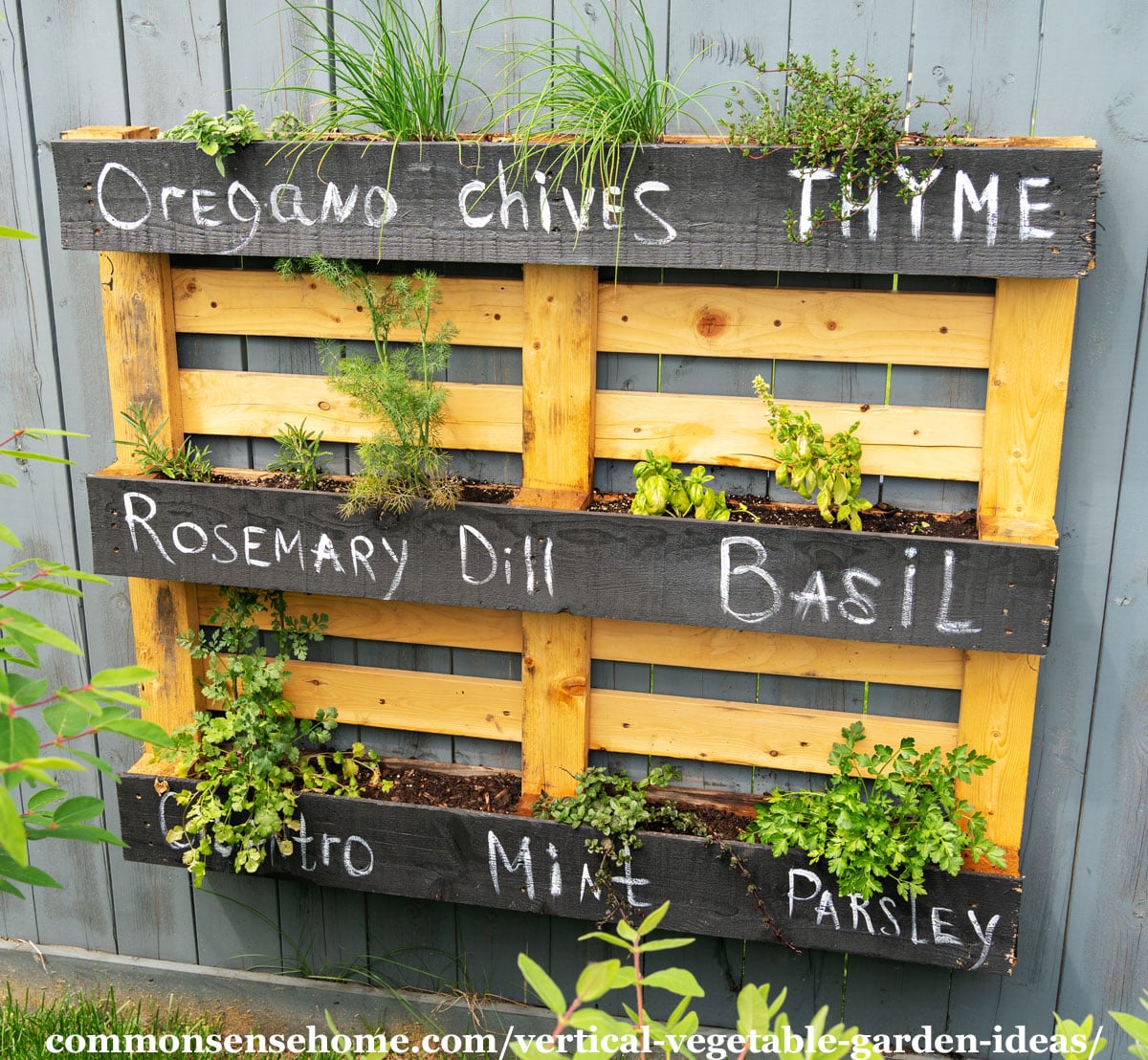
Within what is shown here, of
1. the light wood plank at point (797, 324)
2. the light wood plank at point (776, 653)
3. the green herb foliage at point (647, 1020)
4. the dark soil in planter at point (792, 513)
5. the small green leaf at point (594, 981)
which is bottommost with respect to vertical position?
the light wood plank at point (776, 653)

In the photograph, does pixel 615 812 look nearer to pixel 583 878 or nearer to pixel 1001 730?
pixel 583 878

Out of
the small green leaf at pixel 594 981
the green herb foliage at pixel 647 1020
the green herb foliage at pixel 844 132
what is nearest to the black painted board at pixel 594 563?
the green herb foliage at pixel 844 132

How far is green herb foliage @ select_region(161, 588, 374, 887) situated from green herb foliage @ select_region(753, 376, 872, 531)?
119 cm

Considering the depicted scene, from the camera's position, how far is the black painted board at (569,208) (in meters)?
2.03

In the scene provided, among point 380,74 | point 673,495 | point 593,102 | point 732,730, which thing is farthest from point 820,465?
point 380,74

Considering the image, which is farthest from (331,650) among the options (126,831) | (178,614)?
(126,831)

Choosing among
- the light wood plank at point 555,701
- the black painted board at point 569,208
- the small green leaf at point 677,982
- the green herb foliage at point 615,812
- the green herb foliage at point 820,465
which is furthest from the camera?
the light wood plank at point 555,701

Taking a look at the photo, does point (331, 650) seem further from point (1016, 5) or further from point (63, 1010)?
point (1016, 5)

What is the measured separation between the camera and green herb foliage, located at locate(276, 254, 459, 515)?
7.78ft

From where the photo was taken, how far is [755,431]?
2.41m

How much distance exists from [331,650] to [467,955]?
2.99ft

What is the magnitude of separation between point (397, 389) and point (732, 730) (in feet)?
3.63

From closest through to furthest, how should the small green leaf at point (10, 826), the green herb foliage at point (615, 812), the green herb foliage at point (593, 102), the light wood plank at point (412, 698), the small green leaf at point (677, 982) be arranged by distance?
the small green leaf at point (10, 826)
the small green leaf at point (677, 982)
the green herb foliage at point (593, 102)
the green herb foliage at point (615, 812)
the light wood plank at point (412, 698)

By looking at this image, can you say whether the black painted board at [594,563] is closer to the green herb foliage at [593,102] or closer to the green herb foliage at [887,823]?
the green herb foliage at [887,823]
